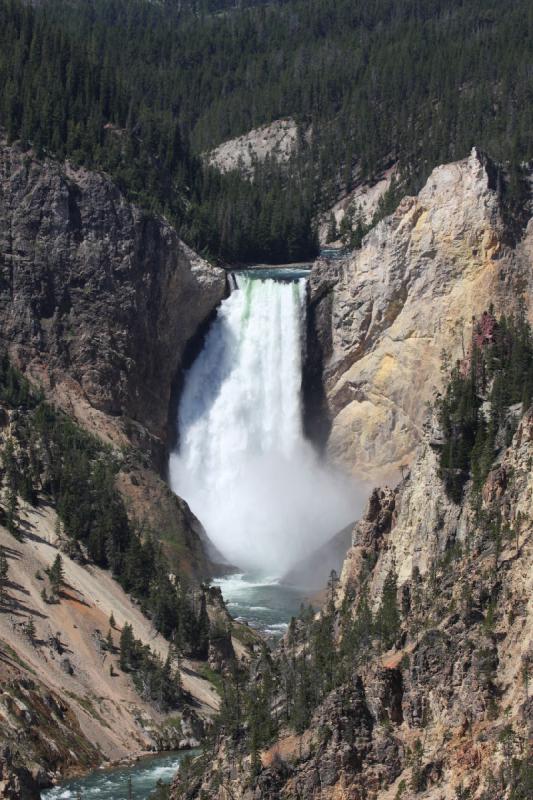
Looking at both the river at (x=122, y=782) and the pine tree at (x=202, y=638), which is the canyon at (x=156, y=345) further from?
the river at (x=122, y=782)

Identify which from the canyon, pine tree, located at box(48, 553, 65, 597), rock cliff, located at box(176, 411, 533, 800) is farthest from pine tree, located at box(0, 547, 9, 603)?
rock cliff, located at box(176, 411, 533, 800)

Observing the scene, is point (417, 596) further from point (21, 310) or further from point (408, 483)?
point (21, 310)

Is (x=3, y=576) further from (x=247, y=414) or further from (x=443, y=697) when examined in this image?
(x=443, y=697)

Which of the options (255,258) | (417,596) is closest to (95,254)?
(255,258)

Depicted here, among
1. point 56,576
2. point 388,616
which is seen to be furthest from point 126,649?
point 388,616

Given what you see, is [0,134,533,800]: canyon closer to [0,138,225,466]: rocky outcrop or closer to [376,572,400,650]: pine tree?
[0,138,225,466]: rocky outcrop

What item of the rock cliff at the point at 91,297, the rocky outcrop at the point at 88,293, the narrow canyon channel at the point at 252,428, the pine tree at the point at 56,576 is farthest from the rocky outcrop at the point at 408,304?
the pine tree at the point at 56,576
